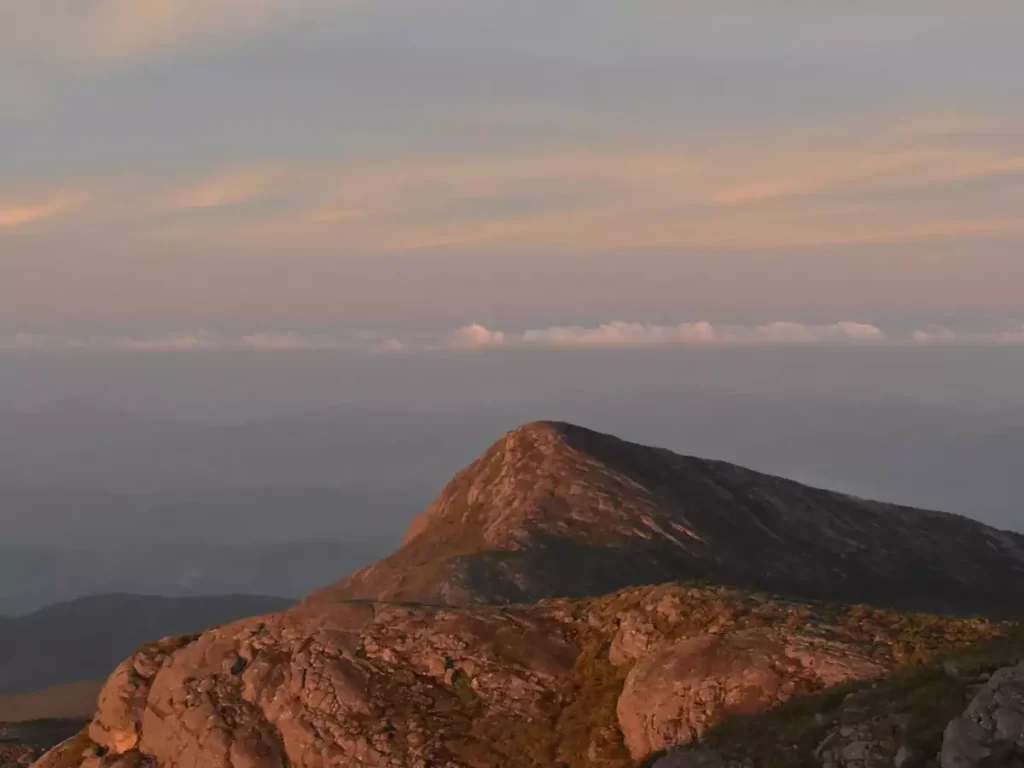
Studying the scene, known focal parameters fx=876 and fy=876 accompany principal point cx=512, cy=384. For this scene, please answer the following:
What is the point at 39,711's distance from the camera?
144 metres

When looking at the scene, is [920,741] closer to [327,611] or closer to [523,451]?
[327,611]

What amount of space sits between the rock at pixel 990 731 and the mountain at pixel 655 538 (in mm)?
56449

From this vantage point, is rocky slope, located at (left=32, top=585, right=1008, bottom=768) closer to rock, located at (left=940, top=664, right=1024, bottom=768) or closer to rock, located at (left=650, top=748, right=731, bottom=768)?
rock, located at (left=650, top=748, right=731, bottom=768)

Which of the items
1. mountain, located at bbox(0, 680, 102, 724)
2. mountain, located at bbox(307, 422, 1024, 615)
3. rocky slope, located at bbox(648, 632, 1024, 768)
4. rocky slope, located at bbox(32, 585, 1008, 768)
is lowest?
mountain, located at bbox(0, 680, 102, 724)

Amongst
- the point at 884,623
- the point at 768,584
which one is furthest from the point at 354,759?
the point at 768,584

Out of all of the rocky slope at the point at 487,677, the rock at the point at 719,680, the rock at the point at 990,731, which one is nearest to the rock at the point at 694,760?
the rock at the point at 719,680

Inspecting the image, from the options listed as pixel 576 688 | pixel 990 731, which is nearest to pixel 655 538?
pixel 576 688

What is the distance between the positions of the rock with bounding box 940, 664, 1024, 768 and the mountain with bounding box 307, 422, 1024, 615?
56.4m

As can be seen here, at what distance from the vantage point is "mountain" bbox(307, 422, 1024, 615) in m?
82.2

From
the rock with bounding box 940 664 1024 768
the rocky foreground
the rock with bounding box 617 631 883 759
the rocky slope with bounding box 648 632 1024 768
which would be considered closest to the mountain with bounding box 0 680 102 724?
the rocky foreground

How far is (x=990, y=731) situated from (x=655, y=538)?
70.0m

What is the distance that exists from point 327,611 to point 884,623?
24.4 metres

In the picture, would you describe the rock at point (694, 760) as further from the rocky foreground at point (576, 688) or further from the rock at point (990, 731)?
the rock at point (990, 731)

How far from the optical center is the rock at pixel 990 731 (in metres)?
19.0
